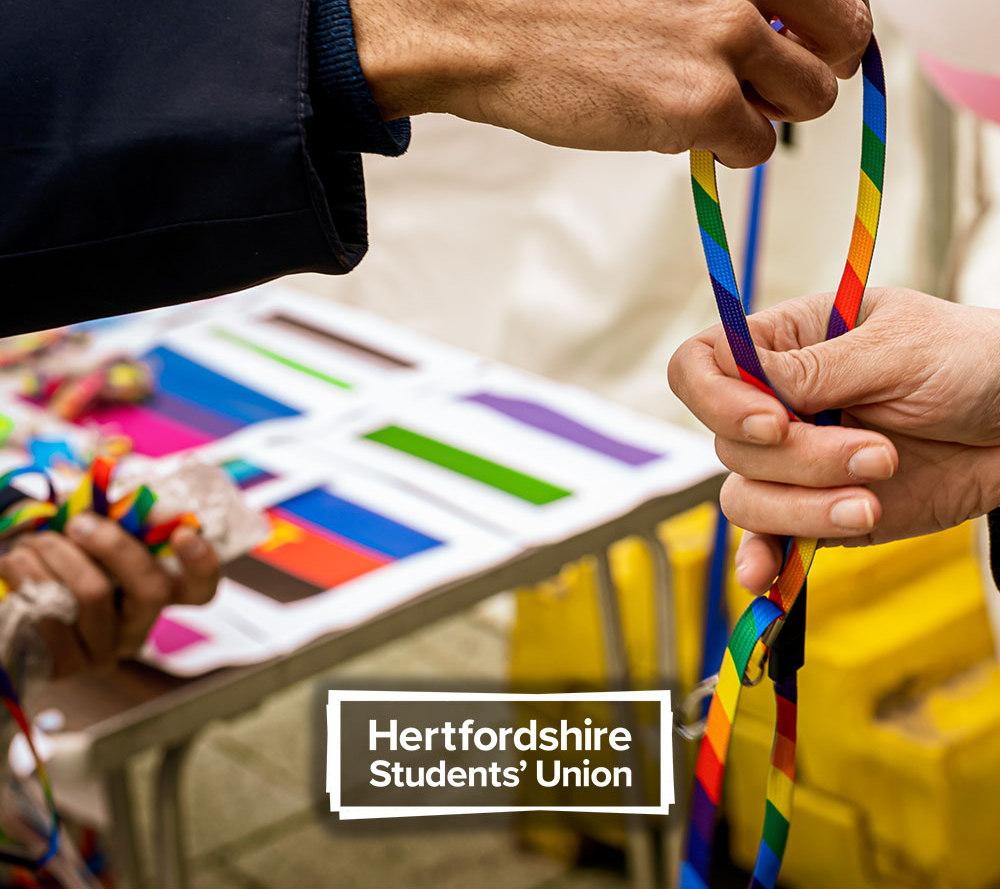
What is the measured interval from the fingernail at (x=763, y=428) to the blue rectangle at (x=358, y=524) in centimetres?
64

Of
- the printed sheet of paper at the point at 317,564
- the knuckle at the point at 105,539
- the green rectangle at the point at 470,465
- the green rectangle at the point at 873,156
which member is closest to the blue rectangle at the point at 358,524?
the printed sheet of paper at the point at 317,564

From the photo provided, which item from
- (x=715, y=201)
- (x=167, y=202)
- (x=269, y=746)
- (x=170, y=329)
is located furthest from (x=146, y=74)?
(x=269, y=746)

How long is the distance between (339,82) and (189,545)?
59 centimetres

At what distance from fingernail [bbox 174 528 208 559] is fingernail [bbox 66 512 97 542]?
0.07m

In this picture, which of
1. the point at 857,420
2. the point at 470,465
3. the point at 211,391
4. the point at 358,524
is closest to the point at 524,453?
the point at 470,465

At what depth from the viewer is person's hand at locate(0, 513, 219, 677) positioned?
1.04 meters

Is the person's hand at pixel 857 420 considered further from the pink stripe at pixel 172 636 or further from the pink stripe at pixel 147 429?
the pink stripe at pixel 147 429

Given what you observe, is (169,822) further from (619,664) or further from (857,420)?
(857,420)

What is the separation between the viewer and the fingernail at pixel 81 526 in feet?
3.46

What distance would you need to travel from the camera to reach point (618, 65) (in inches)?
21.4

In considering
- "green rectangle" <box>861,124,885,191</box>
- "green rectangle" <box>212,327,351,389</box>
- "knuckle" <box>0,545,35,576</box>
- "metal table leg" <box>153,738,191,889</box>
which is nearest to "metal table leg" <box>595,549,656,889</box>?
"green rectangle" <box>212,327,351,389</box>

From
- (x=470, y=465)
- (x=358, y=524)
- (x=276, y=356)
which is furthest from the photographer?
(x=276, y=356)

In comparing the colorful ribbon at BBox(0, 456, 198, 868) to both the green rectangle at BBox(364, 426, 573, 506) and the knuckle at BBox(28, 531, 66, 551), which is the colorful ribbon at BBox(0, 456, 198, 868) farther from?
the green rectangle at BBox(364, 426, 573, 506)

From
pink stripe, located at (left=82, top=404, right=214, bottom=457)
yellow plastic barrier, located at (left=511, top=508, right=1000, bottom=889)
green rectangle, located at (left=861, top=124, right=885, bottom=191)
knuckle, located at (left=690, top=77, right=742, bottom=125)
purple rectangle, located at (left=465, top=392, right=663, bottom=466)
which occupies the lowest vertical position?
yellow plastic barrier, located at (left=511, top=508, right=1000, bottom=889)
